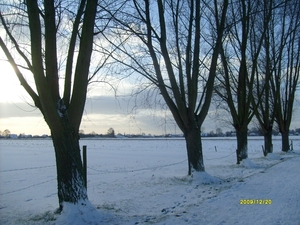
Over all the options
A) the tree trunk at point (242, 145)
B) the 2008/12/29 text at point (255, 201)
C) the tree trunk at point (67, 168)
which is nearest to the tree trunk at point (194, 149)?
the 2008/12/29 text at point (255, 201)

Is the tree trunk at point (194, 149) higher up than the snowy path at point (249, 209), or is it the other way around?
the tree trunk at point (194, 149)

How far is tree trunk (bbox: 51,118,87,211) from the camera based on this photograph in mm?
6020

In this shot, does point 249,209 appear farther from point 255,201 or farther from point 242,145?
point 242,145

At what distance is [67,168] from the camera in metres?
6.03

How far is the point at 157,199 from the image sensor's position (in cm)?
773

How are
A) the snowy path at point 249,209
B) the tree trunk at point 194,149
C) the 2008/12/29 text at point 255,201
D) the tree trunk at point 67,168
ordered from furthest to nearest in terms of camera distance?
the tree trunk at point 194,149 → the 2008/12/29 text at point 255,201 → the tree trunk at point 67,168 → the snowy path at point 249,209

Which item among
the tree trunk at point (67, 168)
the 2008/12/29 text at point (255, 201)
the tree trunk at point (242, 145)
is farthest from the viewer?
the tree trunk at point (242, 145)

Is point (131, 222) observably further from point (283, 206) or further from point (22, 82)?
point (22, 82)

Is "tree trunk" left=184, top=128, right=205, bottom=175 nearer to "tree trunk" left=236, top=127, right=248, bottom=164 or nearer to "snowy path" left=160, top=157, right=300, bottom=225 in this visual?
"snowy path" left=160, top=157, right=300, bottom=225

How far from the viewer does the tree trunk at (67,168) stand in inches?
237

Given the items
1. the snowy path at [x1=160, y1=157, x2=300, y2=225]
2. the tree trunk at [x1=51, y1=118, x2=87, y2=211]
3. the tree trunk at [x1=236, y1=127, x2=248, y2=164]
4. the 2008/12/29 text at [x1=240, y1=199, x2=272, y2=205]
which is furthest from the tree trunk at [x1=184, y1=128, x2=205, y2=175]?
the tree trunk at [x1=236, y1=127, x2=248, y2=164]

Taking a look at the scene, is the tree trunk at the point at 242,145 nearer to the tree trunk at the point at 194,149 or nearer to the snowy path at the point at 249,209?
the tree trunk at the point at 194,149

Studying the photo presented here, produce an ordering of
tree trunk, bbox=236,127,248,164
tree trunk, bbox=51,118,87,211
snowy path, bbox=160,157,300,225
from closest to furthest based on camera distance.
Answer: snowy path, bbox=160,157,300,225 < tree trunk, bbox=51,118,87,211 < tree trunk, bbox=236,127,248,164

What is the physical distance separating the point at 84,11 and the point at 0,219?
487 cm
